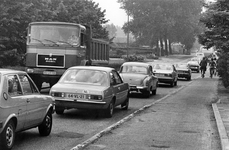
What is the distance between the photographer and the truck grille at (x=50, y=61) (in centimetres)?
2155

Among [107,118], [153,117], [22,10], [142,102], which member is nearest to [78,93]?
[107,118]

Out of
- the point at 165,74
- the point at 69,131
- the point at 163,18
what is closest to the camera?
the point at 69,131

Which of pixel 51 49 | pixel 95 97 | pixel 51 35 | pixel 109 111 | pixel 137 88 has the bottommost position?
pixel 109 111

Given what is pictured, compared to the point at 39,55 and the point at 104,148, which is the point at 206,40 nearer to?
the point at 39,55

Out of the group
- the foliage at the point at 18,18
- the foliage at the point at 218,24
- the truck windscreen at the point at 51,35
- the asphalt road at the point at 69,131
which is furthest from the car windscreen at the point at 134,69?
the foliage at the point at 18,18

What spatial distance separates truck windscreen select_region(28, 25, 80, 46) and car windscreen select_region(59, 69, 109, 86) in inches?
255

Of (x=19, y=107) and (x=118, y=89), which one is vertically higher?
(x=19, y=107)

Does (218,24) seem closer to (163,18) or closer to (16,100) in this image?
(16,100)

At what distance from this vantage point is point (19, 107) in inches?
354

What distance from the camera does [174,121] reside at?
14.3m

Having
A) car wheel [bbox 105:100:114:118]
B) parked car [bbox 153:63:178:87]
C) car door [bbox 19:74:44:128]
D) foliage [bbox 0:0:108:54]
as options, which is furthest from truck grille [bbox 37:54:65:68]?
foliage [bbox 0:0:108:54]

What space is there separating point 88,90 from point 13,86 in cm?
491

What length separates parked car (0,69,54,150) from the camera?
8.37m

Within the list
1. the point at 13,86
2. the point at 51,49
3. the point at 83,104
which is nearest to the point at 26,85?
the point at 13,86
